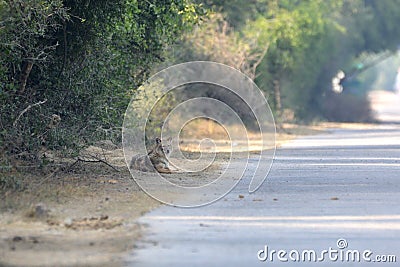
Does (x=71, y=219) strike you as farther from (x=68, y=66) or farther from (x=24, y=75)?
(x=68, y=66)

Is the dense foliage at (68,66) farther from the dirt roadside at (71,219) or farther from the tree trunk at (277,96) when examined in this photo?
the tree trunk at (277,96)

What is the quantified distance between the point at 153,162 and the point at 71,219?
20.0ft

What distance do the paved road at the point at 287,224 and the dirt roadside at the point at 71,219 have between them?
33 centimetres

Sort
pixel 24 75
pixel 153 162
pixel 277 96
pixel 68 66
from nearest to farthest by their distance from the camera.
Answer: pixel 24 75 → pixel 153 162 → pixel 68 66 → pixel 277 96

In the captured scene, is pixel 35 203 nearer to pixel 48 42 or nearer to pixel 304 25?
pixel 48 42

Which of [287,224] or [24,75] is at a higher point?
[24,75]

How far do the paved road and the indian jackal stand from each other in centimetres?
160

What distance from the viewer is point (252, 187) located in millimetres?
16406

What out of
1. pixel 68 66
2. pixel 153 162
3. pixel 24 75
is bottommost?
pixel 153 162

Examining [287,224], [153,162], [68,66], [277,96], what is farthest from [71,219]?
[277,96]

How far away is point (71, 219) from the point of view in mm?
12180

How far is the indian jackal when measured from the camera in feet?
59.8

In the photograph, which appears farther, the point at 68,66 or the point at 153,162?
the point at 68,66

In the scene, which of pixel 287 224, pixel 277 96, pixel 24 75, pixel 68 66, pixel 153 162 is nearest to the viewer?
pixel 287 224
